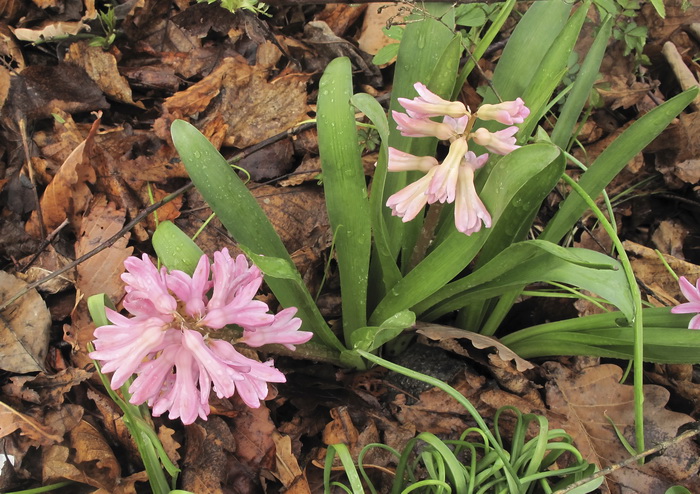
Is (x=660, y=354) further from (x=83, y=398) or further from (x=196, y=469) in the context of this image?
(x=83, y=398)

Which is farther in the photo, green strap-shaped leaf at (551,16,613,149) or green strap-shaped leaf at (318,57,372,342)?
green strap-shaped leaf at (551,16,613,149)

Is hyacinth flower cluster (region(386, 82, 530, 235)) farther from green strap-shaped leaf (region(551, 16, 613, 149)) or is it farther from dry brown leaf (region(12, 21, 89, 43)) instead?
dry brown leaf (region(12, 21, 89, 43))

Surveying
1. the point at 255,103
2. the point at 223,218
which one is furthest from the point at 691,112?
the point at 223,218

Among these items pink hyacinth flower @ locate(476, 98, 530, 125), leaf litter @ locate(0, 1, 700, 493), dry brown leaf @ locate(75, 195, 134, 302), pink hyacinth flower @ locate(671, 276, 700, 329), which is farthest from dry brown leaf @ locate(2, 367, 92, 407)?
pink hyacinth flower @ locate(671, 276, 700, 329)

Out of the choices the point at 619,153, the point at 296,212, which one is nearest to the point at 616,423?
the point at 619,153

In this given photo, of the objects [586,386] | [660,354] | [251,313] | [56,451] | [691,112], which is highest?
[691,112]

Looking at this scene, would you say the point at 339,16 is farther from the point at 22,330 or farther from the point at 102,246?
the point at 22,330
